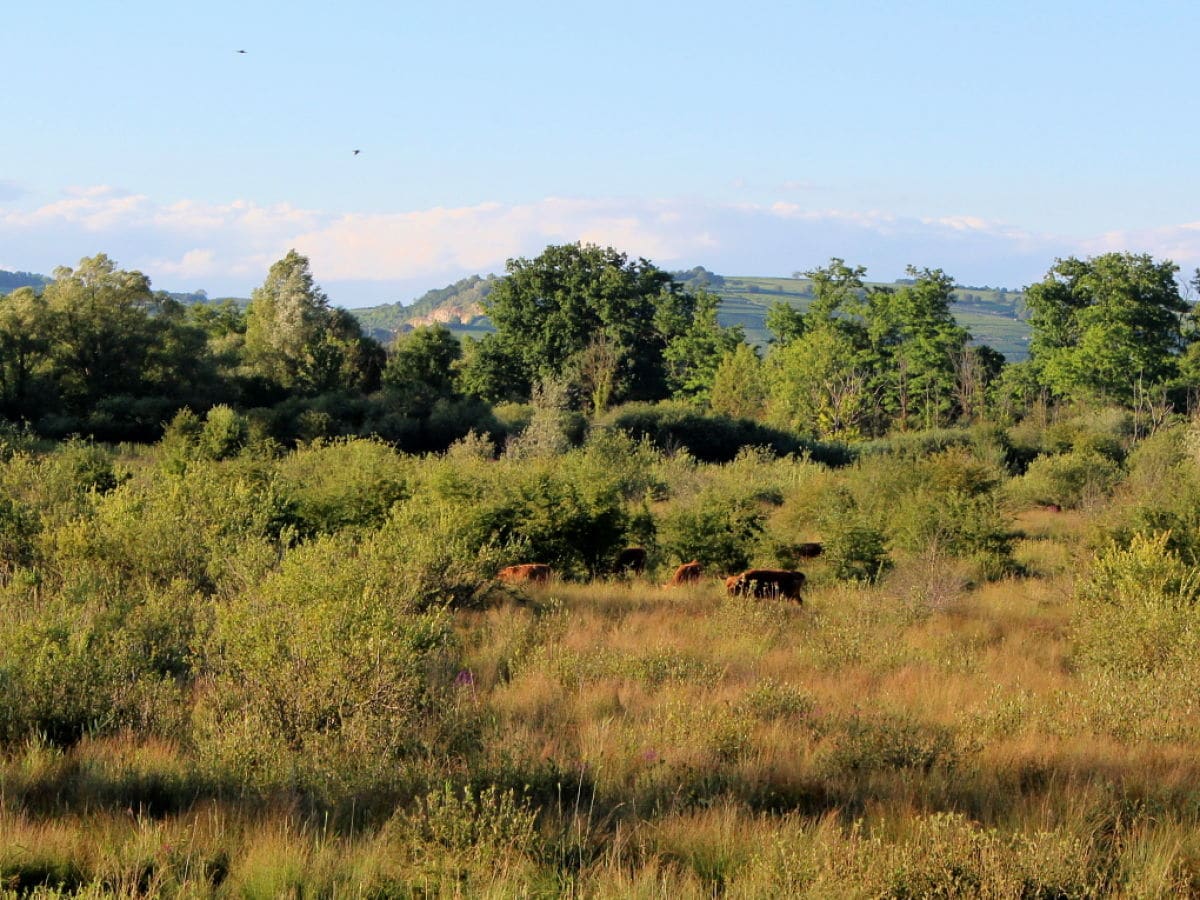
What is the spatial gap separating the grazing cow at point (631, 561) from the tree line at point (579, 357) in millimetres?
25137

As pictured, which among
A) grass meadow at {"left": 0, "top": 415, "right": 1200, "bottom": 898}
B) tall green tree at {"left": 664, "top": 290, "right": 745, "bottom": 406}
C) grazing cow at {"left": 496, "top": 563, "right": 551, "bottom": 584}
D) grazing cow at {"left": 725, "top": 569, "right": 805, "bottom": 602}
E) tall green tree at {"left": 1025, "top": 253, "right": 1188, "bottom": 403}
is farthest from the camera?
tall green tree at {"left": 664, "top": 290, "right": 745, "bottom": 406}

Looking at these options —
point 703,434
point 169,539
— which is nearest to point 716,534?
point 169,539

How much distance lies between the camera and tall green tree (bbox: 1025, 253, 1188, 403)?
179 ft

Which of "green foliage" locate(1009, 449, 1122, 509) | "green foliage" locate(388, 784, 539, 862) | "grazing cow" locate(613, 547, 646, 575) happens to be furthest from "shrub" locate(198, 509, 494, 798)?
"green foliage" locate(1009, 449, 1122, 509)

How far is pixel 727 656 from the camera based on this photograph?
9695 millimetres

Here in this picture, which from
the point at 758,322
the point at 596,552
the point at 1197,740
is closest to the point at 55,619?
the point at 1197,740

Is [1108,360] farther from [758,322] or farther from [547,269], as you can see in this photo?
[758,322]

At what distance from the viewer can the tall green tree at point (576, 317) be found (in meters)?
62.3

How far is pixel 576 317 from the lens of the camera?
2482 inches

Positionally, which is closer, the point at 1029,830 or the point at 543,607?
the point at 1029,830

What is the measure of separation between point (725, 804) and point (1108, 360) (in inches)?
2175

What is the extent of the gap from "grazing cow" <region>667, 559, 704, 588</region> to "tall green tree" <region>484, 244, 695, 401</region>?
43.9m

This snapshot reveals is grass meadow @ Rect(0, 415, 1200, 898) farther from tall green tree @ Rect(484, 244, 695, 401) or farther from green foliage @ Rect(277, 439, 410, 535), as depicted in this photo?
tall green tree @ Rect(484, 244, 695, 401)

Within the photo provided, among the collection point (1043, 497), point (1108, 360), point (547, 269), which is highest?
point (547, 269)
